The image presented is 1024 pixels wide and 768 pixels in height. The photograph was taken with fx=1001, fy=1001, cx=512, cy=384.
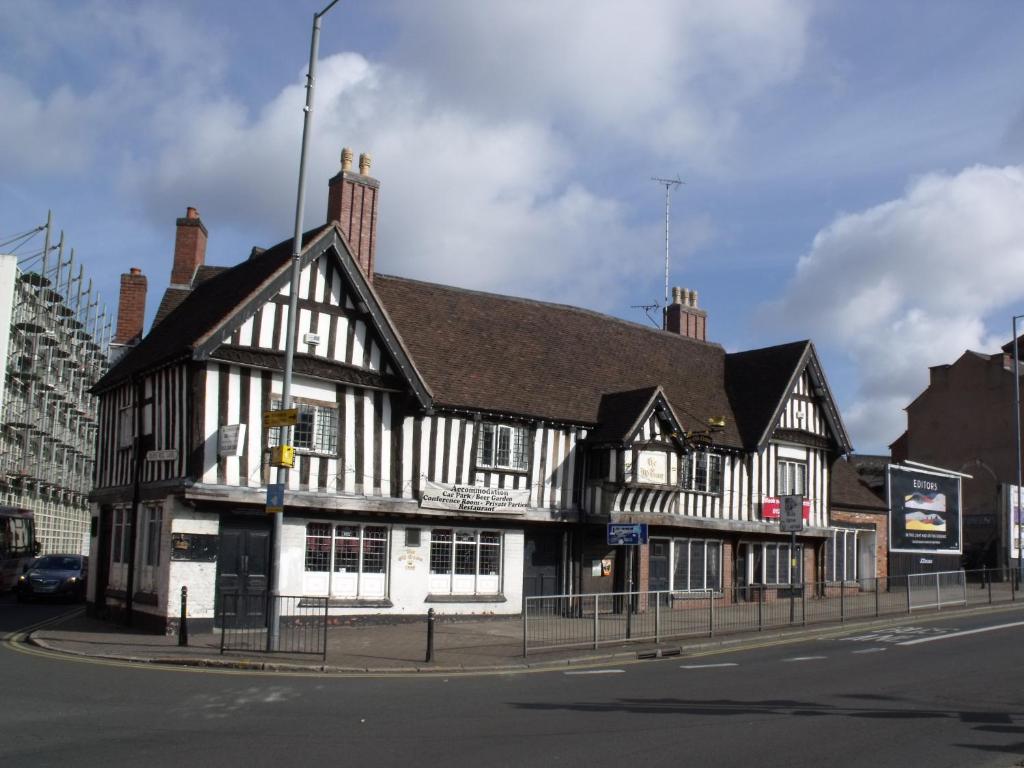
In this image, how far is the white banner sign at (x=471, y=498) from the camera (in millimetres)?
24625

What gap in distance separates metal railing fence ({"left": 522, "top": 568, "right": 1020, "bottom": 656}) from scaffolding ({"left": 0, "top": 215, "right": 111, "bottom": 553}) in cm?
4365

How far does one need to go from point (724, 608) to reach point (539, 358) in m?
9.15

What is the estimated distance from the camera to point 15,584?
34750 mm

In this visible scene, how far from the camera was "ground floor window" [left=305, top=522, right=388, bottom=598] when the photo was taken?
23359 mm

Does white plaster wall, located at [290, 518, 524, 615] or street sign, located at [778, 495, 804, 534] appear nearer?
white plaster wall, located at [290, 518, 524, 615]

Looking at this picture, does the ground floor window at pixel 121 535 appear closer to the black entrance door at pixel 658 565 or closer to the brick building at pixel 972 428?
the black entrance door at pixel 658 565

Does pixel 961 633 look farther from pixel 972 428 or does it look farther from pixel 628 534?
pixel 972 428

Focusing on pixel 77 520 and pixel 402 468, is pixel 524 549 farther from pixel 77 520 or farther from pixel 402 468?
pixel 77 520

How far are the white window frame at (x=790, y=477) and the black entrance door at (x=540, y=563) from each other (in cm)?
862

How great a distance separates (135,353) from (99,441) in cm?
320

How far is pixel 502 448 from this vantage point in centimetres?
2634

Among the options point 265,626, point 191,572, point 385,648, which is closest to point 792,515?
point 385,648

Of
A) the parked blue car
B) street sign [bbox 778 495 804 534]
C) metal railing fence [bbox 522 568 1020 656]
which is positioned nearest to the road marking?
metal railing fence [bbox 522 568 1020 656]

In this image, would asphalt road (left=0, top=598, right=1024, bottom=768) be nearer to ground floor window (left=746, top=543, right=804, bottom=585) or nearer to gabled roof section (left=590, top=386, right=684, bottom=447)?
gabled roof section (left=590, top=386, right=684, bottom=447)
